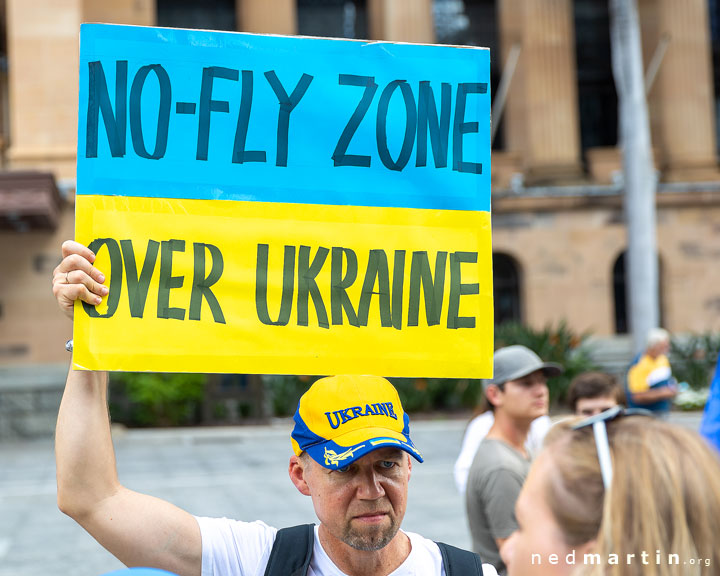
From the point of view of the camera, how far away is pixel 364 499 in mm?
2553

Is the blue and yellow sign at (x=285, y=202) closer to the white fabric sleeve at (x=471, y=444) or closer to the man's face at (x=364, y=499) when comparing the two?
the man's face at (x=364, y=499)

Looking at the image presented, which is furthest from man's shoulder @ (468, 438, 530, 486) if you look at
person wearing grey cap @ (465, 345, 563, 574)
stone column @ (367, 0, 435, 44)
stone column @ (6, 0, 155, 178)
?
stone column @ (367, 0, 435, 44)

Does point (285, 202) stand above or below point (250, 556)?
above

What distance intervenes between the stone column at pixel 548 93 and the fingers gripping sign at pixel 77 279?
78.4 feet

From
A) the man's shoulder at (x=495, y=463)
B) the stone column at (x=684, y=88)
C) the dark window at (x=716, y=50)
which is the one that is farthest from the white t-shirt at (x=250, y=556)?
the dark window at (x=716, y=50)

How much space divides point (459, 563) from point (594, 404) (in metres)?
2.69

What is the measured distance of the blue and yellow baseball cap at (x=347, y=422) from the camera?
253 cm

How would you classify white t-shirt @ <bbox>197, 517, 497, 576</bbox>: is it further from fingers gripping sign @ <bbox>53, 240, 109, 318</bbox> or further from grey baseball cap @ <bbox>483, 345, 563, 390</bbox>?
grey baseball cap @ <bbox>483, 345, 563, 390</bbox>

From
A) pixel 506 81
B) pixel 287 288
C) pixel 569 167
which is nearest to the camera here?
pixel 287 288

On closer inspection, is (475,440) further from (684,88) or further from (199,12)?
(199,12)

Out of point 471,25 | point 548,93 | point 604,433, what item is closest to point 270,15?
point 471,25

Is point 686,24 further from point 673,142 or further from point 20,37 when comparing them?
point 20,37

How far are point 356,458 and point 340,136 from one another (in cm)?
95

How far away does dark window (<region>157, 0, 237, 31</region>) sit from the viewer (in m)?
28.5
